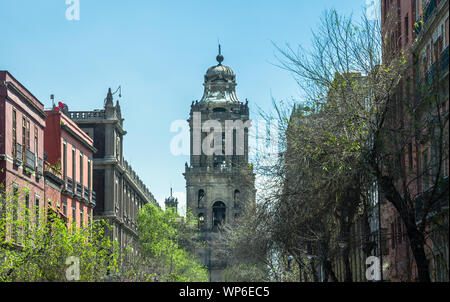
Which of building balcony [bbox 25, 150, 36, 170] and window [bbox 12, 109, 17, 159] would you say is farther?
building balcony [bbox 25, 150, 36, 170]

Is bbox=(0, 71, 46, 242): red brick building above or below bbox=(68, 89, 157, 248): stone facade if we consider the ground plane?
below

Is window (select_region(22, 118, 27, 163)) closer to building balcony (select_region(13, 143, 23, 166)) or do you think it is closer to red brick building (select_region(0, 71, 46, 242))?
red brick building (select_region(0, 71, 46, 242))

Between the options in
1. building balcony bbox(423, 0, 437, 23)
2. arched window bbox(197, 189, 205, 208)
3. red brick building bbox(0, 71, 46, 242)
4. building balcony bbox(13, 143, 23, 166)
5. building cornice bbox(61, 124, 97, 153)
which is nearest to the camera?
building balcony bbox(423, 0, 437, 23)

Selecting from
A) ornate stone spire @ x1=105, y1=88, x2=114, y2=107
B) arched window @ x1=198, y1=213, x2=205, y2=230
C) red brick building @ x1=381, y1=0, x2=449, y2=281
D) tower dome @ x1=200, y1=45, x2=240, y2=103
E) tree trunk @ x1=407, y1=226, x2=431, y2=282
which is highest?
tower dome @ x1=200, y1=45, x2=240, y2=103

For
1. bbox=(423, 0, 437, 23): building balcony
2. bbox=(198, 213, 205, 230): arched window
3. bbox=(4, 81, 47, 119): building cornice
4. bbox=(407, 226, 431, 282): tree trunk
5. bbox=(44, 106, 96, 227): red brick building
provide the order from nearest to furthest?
bbox=(407, 226, 431, 282): tree trunk < bbox=(423, 0, 437, 23): building balcony < bbox=(4, 81, 47, 119): building cornice < bbox=(44, 106, 96, 227): red brick building < bbox=(198, 213, 205, 230): arched window

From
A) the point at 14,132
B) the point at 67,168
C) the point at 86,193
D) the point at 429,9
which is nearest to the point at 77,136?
the point at 67,168

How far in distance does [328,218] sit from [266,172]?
522 centimetres

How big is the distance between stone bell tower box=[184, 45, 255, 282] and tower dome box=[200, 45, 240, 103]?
19 centimetres

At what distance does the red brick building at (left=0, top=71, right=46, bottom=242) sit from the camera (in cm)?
4519

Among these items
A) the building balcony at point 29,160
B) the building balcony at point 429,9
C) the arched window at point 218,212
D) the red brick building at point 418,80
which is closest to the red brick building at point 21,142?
the building balcony at point 29,160

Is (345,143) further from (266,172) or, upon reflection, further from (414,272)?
(414,272)

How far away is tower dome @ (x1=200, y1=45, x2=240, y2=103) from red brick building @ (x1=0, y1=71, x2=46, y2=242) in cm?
8698

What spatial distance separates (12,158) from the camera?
46.2 meters

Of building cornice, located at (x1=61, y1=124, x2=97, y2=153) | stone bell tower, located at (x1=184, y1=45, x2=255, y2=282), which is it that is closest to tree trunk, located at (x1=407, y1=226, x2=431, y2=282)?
building cornice, located at (x1=61, y1=124, x2=97, y2=153)
